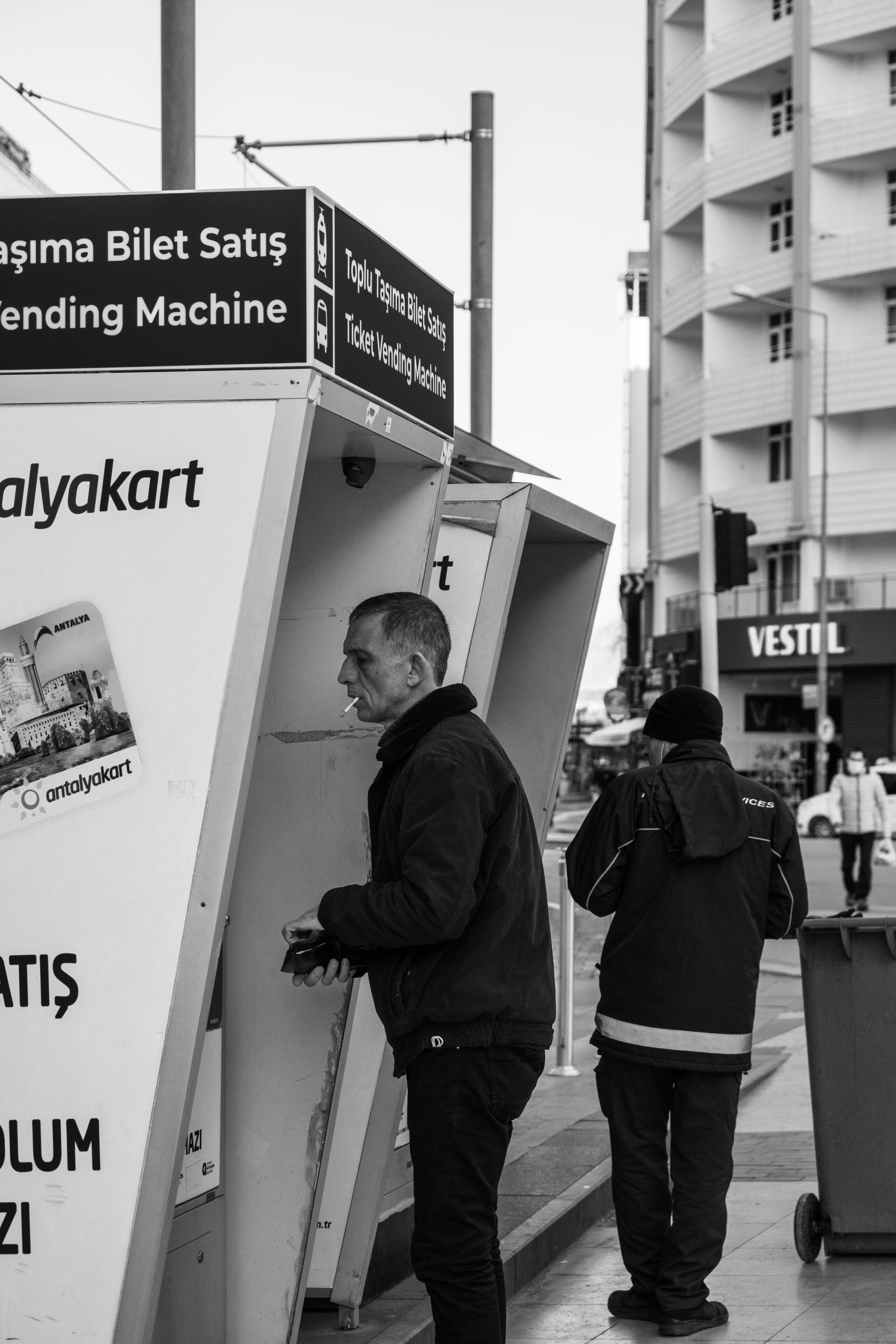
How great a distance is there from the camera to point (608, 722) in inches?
2872

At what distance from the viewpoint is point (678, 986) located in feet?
16.7

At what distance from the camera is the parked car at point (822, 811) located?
3456 centimetres

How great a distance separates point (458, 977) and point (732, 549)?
41.2ft

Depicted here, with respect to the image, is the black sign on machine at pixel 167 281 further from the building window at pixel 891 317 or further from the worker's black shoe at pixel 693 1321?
the building window at pixel 891 317

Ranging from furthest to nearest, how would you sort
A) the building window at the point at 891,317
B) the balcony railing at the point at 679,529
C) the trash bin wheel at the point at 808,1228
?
the balcony railing at the point at 679,529 < the building window at the point at 891,317 < the trash bin wheel at the point at 808,1228

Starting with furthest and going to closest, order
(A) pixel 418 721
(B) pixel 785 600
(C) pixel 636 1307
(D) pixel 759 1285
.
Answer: (B) pixel 785 600
(D) pixel 759 1285
(C) pixel 636 1307
(A) pixel 418 721

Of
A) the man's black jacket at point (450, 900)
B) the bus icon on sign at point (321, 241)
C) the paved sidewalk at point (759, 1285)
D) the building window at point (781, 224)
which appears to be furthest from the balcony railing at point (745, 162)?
the man's black jacket at point (450, 900)

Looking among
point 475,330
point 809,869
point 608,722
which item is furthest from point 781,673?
point 475,330

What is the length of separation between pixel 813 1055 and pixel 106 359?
360 cm

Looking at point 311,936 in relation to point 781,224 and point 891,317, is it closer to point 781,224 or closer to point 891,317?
point 891,317

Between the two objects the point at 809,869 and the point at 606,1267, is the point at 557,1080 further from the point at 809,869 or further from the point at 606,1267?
the point at 809,869

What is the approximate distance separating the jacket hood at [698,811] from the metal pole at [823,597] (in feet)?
110

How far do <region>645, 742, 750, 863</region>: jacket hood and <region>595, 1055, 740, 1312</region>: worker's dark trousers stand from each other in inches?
25.8

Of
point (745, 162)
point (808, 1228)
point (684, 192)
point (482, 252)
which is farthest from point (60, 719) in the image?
point (684, 192)
